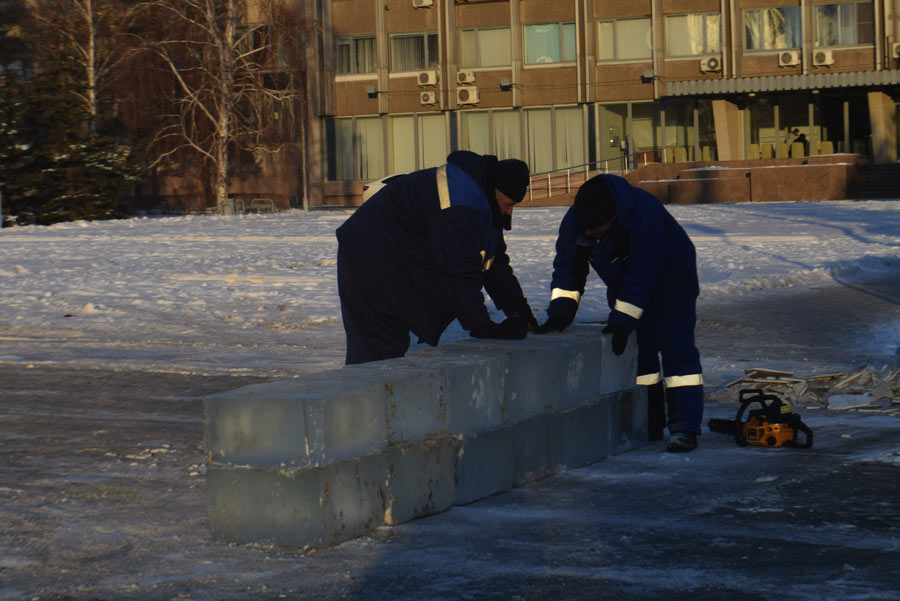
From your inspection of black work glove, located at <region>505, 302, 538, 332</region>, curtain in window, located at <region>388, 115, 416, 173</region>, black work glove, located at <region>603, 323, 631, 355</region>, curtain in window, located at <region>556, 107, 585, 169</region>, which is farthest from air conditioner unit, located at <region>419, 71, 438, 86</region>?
black work glove, located at <region>603, 323, 631, 355</region>

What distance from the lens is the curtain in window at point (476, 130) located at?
5241 cm

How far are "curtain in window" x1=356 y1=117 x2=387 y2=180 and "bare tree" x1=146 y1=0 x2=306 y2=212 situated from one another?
684cm

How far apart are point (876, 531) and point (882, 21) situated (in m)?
45.8

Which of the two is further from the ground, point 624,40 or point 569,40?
point 569,40

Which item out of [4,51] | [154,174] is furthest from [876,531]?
[154,174]

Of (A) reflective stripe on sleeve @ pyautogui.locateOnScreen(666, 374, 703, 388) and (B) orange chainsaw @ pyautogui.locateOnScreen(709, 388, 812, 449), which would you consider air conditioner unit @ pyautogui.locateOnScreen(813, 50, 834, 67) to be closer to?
(B) orange chainsaw @ pyautogui.locateOnScreen(709, 388, 812, 449)

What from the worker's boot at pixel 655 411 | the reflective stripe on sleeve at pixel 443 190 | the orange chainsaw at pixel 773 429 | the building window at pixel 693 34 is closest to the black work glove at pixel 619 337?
the worker's boot at pixel 655 411

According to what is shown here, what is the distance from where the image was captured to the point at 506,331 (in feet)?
21.6

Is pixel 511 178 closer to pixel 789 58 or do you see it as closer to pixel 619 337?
pixel 619 337

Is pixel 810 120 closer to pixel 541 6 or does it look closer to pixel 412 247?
pixel 541 6

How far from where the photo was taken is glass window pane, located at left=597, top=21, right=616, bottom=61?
5062 centimetres

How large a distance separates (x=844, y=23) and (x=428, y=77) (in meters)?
15.7

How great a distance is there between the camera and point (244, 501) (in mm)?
5211

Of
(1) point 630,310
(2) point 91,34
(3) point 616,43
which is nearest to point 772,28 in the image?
(3) point 616,43
